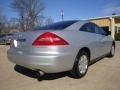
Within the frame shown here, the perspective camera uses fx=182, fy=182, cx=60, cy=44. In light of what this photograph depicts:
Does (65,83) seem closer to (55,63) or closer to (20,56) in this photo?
(55,63)

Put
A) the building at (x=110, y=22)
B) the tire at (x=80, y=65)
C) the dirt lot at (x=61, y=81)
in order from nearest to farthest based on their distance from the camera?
the dirt lot at (x=61, y=81) → the tire at (x=80, y=65) → the building at (x=110, y=22)

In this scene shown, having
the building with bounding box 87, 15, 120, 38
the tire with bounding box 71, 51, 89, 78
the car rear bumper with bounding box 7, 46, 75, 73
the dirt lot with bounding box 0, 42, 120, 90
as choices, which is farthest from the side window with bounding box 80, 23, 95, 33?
the building with bounding box 87, 15, 120, 38

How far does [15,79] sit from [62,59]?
62.4 inches

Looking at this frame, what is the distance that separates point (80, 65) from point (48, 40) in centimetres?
127

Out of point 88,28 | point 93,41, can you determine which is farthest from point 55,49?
point 88,28

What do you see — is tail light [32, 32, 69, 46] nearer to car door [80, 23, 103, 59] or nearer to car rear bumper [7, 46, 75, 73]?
car rear bumper [7, 46, 75, 73]

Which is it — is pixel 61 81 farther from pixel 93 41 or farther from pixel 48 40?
pixel 93 41

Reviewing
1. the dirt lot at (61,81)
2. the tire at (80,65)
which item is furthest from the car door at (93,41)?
the dirt lot at (61,81)

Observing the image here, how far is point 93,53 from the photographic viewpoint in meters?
5.47

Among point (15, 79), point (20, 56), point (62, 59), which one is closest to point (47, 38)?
point (62, 59)

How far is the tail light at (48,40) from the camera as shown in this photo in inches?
160

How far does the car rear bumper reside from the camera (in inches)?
158

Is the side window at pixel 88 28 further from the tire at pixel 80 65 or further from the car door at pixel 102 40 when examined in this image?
the tire at pixel 80 65

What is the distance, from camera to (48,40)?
160 inches
